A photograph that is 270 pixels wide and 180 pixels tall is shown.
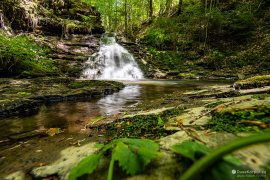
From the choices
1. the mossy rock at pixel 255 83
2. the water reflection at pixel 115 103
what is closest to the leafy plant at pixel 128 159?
the water reflection at pixel 115 103

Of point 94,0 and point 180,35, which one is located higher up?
point 94,0

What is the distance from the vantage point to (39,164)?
211 centimetres

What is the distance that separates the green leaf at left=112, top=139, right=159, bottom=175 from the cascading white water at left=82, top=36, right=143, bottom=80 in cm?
1343

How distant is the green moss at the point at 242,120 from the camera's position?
1.72 metres

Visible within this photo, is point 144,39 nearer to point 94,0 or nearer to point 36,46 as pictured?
point 36,46

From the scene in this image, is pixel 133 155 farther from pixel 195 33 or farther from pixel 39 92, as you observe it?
pixel 195 33

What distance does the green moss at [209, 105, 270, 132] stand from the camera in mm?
1716

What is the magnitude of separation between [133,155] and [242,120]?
3.53ft

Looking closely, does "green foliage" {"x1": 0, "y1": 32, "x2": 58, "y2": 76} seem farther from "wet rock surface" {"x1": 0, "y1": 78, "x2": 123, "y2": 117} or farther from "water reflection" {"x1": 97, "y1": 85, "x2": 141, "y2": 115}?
"water reflection" {"x1": 97, "y1": 85, "x2": 141, "y2": 115}

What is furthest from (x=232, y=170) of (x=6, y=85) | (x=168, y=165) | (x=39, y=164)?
(x=6, y=85)

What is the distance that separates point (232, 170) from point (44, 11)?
20.1 m

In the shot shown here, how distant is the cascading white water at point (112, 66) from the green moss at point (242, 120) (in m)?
12.9

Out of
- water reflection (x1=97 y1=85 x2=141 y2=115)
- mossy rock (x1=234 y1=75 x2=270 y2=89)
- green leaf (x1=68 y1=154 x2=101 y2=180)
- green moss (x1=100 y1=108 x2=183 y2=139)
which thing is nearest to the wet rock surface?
water reflection (x1=97 y1=85 x2=141 y2=115)

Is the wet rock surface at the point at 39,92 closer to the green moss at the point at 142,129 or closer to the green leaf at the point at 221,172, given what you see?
the green moss at the point at 142,129
